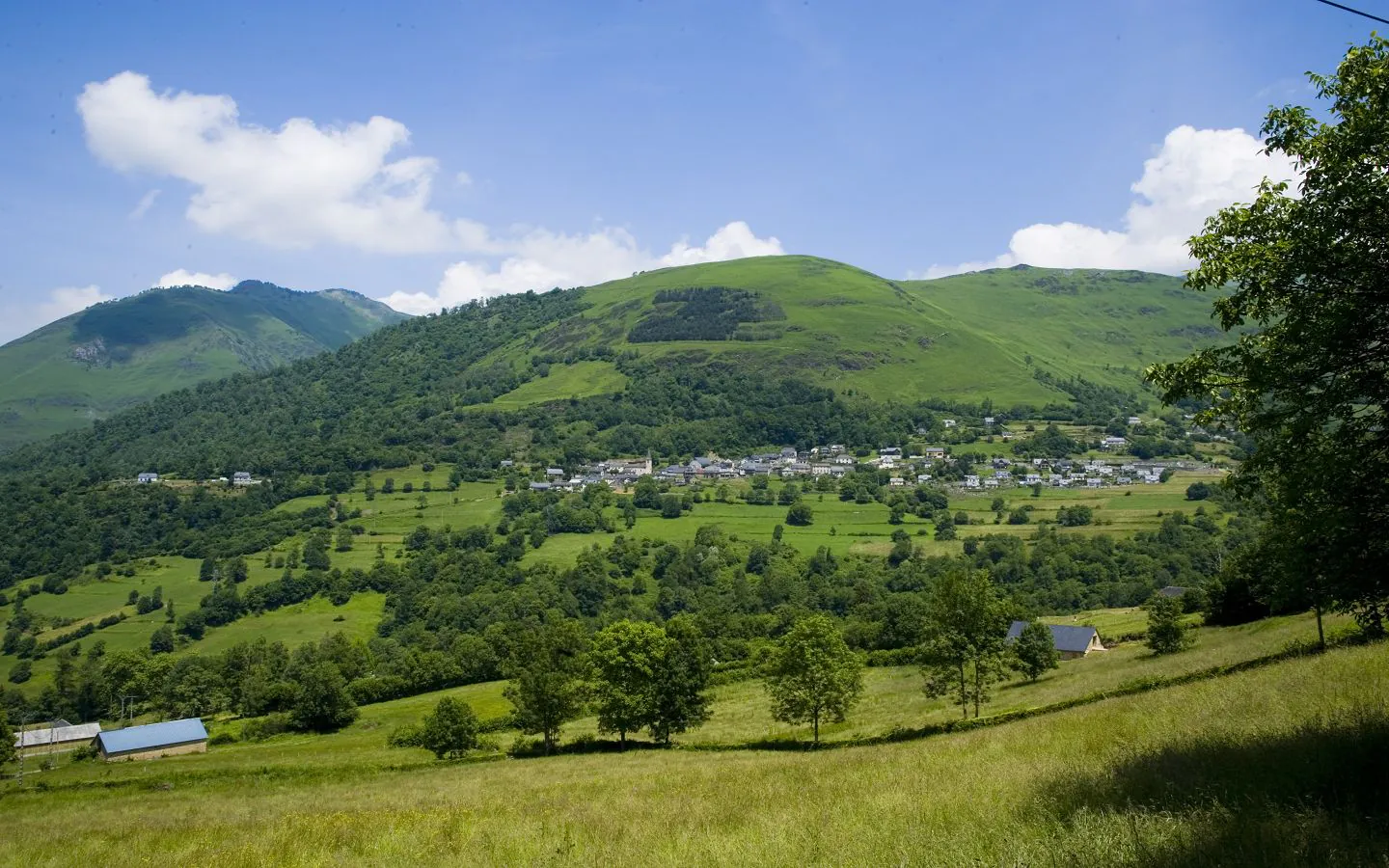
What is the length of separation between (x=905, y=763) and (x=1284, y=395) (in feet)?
28.9

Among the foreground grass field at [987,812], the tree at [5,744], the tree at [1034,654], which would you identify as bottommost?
the tree at [5,744]

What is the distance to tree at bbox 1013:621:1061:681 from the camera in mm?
49312

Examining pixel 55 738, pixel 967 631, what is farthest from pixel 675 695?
pixel 55 738

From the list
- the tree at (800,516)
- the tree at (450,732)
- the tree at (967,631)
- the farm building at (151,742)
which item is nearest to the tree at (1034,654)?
the tree at (967,631)

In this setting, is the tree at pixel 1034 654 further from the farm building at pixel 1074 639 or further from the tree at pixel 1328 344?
the tree at pixel 1328 344

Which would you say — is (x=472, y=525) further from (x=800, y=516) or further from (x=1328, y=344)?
(x=1328, y=344)

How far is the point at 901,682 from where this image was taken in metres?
58.9

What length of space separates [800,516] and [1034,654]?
100807mm

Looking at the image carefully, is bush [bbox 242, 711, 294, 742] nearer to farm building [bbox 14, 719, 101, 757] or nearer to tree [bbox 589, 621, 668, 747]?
farm building [bbox 14, 719, 101, 757]

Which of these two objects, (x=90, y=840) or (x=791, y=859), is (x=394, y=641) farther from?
(x=791, y=859)

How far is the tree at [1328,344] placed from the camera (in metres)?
9.61

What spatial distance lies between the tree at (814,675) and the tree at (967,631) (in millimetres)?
4447

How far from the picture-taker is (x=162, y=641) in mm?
112812

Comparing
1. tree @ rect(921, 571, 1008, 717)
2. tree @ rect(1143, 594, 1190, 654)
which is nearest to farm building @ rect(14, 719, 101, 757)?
tree @ rect(921, 571, 1008, 717)
